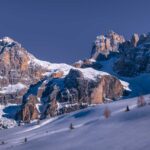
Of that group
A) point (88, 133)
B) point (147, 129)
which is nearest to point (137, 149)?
point (147, 129)

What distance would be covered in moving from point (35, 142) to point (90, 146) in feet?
36.3

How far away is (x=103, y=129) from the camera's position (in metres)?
40.6

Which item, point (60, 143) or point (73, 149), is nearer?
point (73, 149)

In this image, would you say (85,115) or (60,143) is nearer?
(60,143)

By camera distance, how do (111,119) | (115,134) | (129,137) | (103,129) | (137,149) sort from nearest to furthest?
1. (137,149)
2. (129,137)
3. (115,134)
4. (103,129)
5. (111,119)

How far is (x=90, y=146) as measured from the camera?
36281 mm

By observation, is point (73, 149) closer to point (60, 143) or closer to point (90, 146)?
point (90, 146)

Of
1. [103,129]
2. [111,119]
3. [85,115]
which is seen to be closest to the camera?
[103,129]

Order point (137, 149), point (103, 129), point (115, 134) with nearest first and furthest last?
point (137, 149) → point (115, 134) → point (103, 129)

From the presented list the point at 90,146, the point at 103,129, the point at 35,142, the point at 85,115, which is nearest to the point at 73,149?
the point at 90,146

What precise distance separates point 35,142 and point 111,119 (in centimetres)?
698

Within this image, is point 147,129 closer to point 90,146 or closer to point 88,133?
point 90,146

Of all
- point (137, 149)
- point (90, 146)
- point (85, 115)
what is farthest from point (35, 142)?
point (85, 115)

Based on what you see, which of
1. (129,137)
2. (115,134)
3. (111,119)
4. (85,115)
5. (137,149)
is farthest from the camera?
(85,115)
